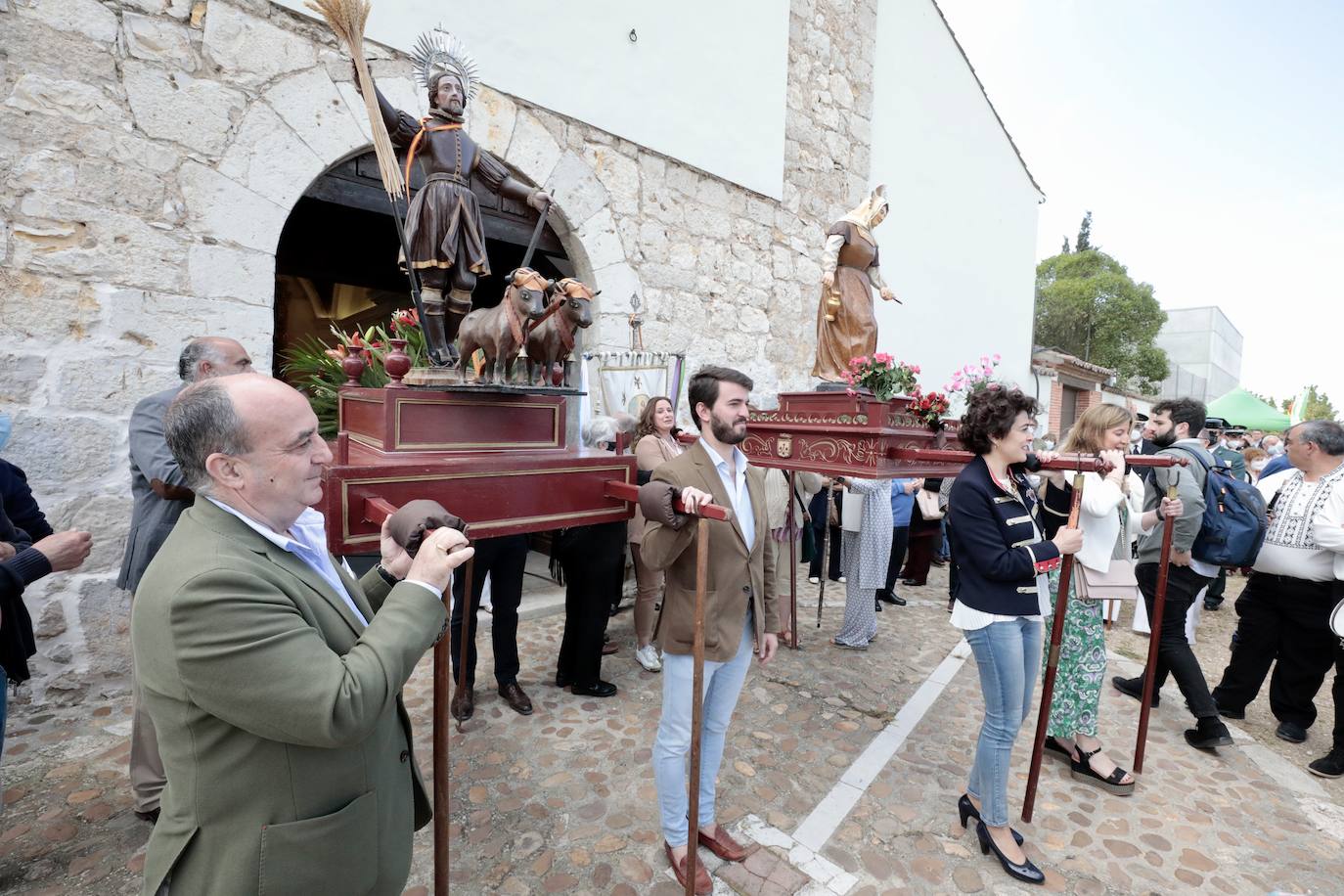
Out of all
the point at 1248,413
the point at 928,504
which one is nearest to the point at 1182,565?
the point at 928,504

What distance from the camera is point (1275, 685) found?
165 inches

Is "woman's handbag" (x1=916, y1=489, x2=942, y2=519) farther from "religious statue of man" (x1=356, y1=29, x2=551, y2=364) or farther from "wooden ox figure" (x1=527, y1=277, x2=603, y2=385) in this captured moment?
"religious statue of man" (x1=356, y1=29, x2=551, y2=364)

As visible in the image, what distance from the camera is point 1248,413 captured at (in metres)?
9.87

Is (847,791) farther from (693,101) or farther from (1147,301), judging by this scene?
(1147,301)

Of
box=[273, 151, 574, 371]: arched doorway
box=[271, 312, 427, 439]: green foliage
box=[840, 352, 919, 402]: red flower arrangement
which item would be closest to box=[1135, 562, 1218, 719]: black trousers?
box=[840, 352, 919, 402]: red flower arrangement

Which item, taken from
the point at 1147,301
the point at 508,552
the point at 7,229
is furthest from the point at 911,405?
the point at 1147,301

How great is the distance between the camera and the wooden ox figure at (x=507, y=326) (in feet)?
7.11

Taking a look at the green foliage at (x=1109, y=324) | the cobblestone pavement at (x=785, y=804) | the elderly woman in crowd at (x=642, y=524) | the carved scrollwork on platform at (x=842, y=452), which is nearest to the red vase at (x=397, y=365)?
the cobblestone pavement at (x=785, y=804)

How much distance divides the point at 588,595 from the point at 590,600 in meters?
0.04

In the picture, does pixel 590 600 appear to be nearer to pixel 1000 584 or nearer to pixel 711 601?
pixel 711 601

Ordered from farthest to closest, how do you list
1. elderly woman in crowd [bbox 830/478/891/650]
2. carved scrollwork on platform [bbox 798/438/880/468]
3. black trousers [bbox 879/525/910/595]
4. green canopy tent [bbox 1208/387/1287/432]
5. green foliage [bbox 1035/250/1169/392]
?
green foliage [bbox 1035/250/1169/392], green canopy tent [bbox 1208/387/1287/432], black trousers [bbox 879/525/910/595], elderly woman in crowd [bbox 830/478/891/650], carved scrollwork on platform [bbox 798/438/880/468]

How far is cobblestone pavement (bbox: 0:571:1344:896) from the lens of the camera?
8.33 feet

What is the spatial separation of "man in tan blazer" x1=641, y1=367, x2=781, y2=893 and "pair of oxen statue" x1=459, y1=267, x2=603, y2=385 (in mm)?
580

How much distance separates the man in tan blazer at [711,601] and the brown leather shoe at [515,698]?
1.47 metres
